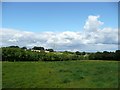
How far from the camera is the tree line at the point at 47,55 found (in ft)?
40.2

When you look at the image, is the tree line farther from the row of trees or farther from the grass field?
the grass field

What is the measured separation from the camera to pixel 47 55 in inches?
507

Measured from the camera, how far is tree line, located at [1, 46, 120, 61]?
12242 millimetres

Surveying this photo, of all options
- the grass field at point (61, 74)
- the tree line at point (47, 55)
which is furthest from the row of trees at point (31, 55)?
the grass field at point (61, 74)

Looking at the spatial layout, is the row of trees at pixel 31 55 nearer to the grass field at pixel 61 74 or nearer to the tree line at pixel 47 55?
the tree line at pixel 47 55

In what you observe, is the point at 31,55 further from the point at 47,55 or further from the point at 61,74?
the point at 61,74

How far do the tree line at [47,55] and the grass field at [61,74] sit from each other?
230 millimetres

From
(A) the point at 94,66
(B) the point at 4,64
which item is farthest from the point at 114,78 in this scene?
(B) the point at 4,64

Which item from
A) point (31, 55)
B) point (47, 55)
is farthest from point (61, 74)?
point (31, 55)

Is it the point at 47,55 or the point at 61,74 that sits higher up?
the point at 47,55

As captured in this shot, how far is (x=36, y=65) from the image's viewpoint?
40.9 feet

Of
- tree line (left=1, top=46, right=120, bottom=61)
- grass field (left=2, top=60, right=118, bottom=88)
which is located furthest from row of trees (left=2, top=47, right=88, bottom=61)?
grass field (left=2, top=60, right=118, bottom=88)

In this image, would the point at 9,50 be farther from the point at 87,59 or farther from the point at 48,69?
the point at 87,59

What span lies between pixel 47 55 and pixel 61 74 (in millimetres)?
1494
